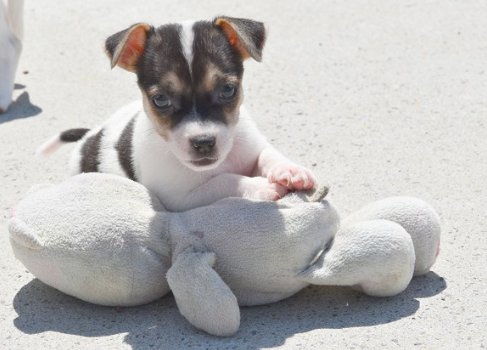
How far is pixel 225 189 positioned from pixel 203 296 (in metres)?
0.73

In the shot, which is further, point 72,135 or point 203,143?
point 72,135

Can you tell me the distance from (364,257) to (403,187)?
1.46m

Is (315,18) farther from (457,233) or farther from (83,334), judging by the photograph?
(83,334)

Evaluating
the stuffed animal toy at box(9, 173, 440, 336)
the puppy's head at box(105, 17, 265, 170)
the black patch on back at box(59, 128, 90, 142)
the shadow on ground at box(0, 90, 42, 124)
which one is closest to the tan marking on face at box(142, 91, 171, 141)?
the puppy's head at box(105, 17, 265, 170)

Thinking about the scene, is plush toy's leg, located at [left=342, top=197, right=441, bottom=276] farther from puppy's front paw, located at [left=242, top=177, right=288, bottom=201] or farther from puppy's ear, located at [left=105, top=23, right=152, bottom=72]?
puppy's ear, located at [left=105, top=23, right=152, bottom=72]

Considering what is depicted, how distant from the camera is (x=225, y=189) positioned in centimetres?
427

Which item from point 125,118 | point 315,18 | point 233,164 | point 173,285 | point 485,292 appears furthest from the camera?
point 315,18

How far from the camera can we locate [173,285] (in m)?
3.75

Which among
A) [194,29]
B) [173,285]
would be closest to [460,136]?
[194,29]

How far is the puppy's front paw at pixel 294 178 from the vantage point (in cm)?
410

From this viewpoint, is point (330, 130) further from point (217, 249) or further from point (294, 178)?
point (217, 249)

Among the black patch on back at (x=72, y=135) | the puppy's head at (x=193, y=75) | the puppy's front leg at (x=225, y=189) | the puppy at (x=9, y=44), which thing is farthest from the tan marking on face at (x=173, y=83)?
the puppy at (x=9, y=44)

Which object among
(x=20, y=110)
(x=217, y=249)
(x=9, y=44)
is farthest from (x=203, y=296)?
(x=9, y=44)

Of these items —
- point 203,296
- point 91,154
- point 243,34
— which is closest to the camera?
point 203,296
